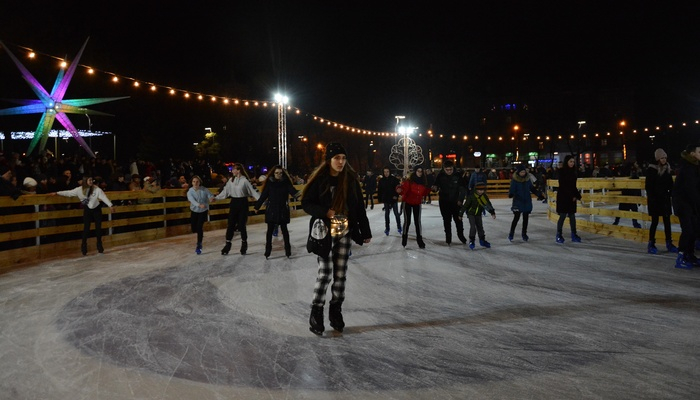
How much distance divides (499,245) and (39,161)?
36.9 feet

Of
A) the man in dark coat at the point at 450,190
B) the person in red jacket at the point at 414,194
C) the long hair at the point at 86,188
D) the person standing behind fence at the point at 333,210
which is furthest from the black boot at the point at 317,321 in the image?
the long hair at the point at 86,188

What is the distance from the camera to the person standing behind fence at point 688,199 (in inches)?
248

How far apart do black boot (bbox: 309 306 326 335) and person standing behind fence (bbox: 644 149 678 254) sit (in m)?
6.14

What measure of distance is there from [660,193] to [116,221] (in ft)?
34.3

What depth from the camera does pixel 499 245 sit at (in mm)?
9375

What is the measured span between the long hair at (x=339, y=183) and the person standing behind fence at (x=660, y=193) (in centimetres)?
568

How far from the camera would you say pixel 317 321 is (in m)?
3.96

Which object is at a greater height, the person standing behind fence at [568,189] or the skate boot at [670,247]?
the person standing behind fence at [568,189]

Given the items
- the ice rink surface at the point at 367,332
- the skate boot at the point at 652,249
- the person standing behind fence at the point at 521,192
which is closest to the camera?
the ice rink surface at the point at 367,332

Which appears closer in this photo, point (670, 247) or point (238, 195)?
point (670, 247)

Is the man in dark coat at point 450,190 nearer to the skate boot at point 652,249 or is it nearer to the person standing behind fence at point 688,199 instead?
the skate boot at point 652,249

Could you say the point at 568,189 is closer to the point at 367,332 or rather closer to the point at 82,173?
the point at 367,332

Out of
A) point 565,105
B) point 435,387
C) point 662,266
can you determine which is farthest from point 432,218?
point 565,105

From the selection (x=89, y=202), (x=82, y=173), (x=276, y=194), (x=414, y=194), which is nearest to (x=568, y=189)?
(x=414, y=194)
